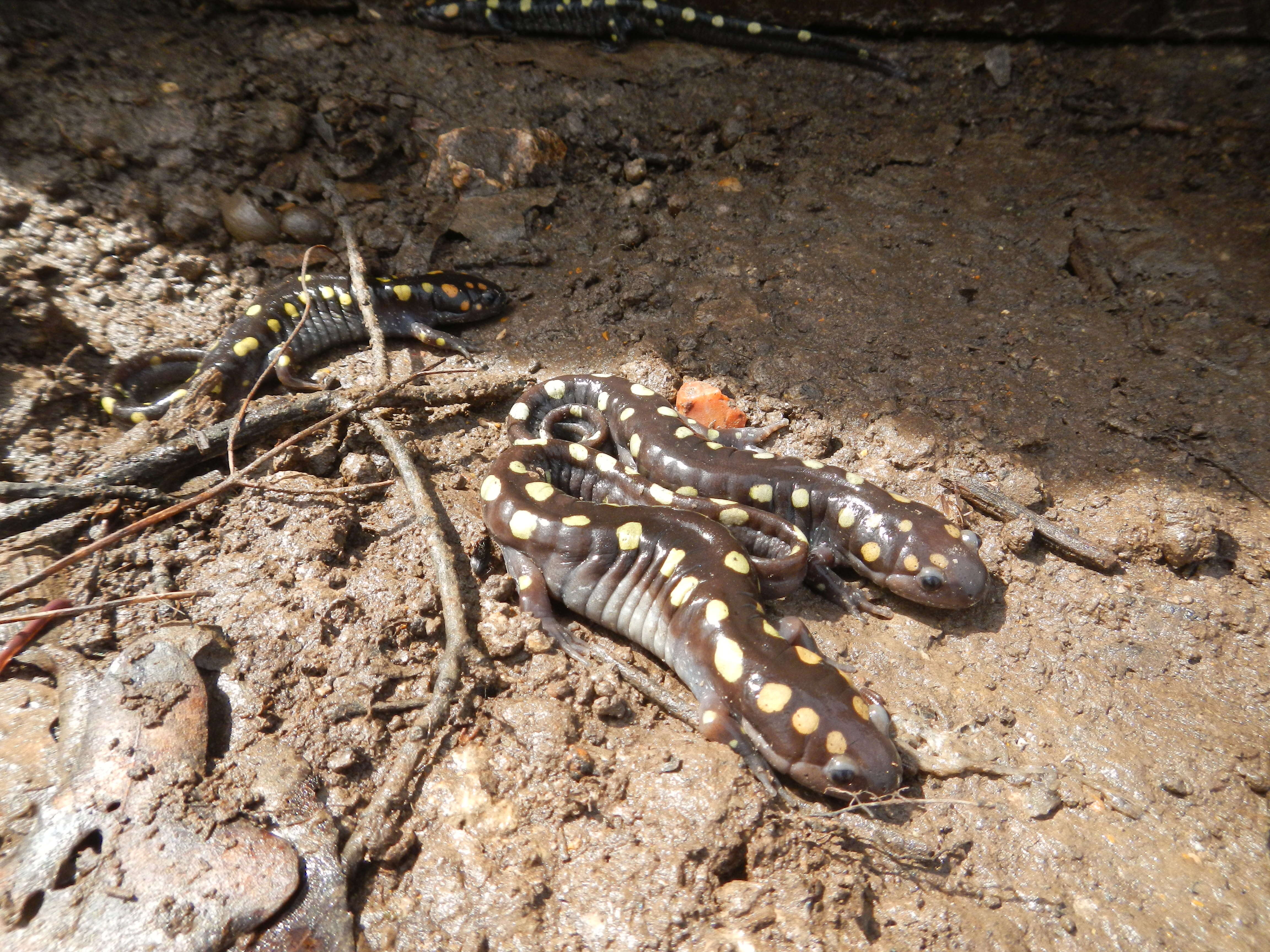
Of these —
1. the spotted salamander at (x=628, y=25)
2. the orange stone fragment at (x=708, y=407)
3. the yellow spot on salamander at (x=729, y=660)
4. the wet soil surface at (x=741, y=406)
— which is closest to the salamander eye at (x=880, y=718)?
the wet soil surface at (x=741, y=406)

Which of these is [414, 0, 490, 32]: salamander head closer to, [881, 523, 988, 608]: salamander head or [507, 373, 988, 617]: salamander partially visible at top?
[507, 373, 988, 617]: salamander partially visible at top

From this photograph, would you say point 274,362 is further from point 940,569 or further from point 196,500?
point 940,569

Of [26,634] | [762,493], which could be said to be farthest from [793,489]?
[26,634]

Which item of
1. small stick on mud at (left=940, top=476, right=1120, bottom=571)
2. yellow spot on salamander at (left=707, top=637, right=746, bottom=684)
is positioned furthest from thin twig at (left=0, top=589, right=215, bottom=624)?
small stick on mud at (left=940, top=476, right=1120, bottom=571)

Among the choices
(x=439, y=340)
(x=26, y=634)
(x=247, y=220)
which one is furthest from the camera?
(x=247, y=220)

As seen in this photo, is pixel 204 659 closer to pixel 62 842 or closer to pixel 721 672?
pixel 62 842

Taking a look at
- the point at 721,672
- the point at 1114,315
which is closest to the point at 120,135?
the point at 721,672
